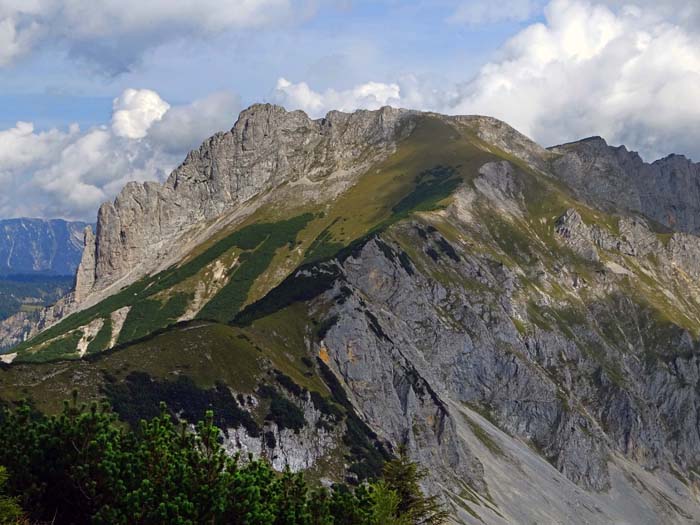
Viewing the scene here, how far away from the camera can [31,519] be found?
37375 mm

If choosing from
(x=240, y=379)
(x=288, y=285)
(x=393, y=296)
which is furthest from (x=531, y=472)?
(x=240, y=379)

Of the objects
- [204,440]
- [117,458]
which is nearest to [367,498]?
[204,440]

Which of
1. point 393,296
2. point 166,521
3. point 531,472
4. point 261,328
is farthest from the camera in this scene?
point 393,296

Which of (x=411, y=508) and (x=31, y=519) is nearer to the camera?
(x=31, y=519)

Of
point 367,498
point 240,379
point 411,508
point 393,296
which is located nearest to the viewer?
point 367,498

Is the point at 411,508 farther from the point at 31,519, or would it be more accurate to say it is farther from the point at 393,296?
the point at 393,296

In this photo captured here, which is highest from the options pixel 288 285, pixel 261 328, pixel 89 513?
pixel 288 285

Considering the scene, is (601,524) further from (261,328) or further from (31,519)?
(31,519)

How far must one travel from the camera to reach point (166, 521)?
35094 mm

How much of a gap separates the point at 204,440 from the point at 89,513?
6.35 meters

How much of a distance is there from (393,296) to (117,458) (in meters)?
163

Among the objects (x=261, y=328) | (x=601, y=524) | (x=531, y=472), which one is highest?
(x=261, y=328)

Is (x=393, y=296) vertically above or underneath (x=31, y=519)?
above

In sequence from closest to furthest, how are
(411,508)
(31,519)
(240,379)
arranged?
(31,519), (411,508), (240,379)
